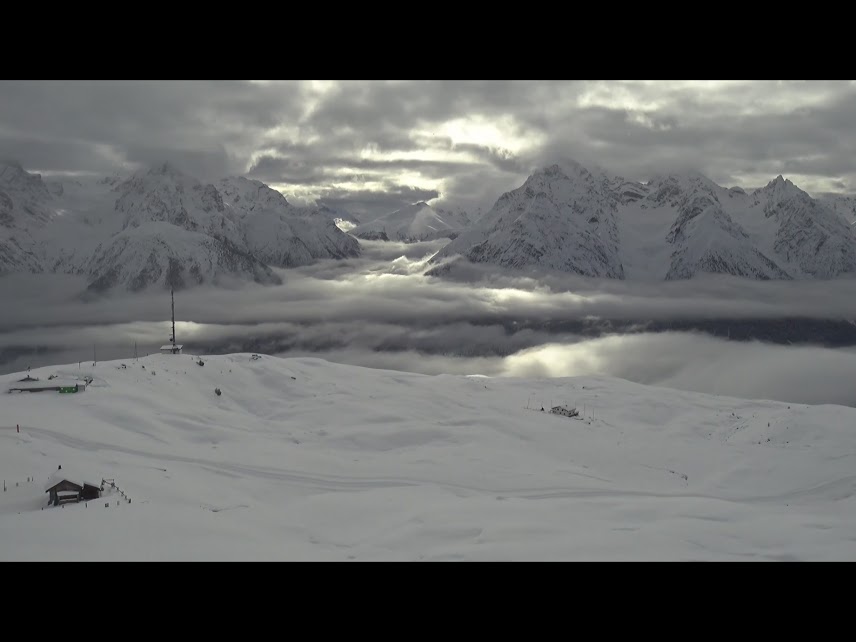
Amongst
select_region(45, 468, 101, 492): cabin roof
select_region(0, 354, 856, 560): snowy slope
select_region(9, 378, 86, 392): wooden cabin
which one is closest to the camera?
select_region(0, 354, 856, 560): snowy slope

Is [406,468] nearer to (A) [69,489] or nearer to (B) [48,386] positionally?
(A) [69,489]

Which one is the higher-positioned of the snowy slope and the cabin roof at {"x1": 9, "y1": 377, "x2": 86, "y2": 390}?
the cabin roof at {"x1": 9, "y1": 377, "x2": 86, "y2": 390}

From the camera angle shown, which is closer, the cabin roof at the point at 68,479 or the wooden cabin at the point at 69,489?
the wooden cabin at the point at 69,489

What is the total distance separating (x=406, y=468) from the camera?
1791 inches

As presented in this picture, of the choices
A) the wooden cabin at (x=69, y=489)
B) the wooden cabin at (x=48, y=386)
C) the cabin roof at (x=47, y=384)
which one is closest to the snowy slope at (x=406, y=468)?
the wooden cabin at (x=69, y=489)

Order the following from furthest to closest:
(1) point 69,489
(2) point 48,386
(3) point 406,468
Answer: (2) point 48,386
(3) point 406,468
(1) point 69,489

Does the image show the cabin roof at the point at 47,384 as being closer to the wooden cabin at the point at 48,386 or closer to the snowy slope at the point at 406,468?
the wooden cabin at the point at 48,386

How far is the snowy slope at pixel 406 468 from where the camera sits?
22297 millimetres

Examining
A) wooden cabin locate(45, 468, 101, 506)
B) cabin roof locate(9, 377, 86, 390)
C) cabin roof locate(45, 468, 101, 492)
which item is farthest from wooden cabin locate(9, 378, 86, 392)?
wooden cabin locate(45, 468, 101, 506)

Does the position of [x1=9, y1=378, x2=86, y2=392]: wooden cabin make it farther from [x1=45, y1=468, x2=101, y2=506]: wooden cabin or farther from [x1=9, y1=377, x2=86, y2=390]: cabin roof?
[x1=45, y1=468, x2=101, y2=506]: wooden cabin

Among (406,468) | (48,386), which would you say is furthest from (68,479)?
(48,386)

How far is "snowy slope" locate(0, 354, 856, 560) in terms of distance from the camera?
73.2 ft

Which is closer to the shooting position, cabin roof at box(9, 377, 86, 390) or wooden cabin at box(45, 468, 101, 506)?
wooden cabin at box(45, 468, 101, 506)
